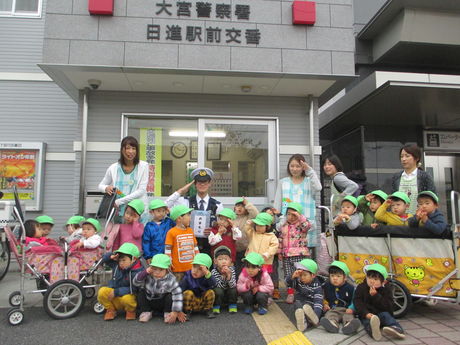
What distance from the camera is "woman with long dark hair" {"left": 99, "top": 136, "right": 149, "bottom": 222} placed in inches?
178

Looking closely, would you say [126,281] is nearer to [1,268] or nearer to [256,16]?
[1,268]

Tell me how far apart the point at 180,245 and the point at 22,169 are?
17.3 ft

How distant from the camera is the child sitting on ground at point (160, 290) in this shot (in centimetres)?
369

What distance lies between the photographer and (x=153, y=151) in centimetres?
651

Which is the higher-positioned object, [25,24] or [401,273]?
[25,24]

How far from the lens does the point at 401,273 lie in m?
3.80

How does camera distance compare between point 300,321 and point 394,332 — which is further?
point 300,321

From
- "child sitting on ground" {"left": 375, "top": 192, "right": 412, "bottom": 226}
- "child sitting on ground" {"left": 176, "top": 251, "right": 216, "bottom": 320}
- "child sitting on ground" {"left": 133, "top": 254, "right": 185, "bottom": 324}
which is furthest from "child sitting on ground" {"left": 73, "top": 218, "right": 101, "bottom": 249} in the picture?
"child sitting on ground" {"left": 375, "top": 192, "right": 412, "bottom": 226}

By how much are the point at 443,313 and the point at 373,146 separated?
6.15 m

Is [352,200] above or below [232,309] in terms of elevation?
above

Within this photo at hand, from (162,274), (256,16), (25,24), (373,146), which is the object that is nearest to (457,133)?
(373,146)

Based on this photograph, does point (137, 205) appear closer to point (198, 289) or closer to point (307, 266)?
point (198, 289)

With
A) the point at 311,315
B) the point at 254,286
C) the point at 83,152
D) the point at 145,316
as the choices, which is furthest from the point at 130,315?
the point at 83,152

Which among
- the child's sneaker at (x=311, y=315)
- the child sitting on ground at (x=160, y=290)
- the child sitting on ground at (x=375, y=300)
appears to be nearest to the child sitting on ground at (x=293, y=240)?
the child's sneaker at (x=311, y=315)
